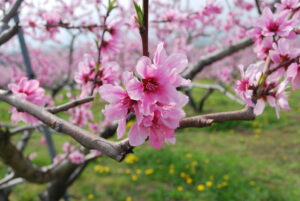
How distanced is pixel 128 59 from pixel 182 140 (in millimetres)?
5907

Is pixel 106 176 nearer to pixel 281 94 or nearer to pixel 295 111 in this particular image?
pixel 281 94

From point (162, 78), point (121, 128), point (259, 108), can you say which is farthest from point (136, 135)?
point (259, 108)

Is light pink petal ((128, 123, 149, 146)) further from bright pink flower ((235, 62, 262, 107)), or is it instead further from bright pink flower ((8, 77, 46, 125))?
bright pink flower ((8, 77, 46, 125))

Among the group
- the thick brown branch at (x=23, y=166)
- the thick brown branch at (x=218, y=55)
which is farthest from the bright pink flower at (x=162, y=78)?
the thick brown branch at (x=218, y=55)

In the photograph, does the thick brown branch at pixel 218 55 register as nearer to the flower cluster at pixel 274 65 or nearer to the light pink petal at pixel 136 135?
the flower cluster at pixel 274 65

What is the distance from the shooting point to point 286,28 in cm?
112

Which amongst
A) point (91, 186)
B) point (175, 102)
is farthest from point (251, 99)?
point (91, 186)

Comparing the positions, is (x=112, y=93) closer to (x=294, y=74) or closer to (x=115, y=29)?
(x=294, y=74)

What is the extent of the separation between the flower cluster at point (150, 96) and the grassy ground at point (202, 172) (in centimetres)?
335

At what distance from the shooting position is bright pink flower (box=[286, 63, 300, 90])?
0.99 m

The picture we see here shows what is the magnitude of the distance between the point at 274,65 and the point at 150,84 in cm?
65

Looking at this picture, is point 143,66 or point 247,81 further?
point 247,81

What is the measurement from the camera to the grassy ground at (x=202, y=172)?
3.92m

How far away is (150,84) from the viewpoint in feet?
2.33
